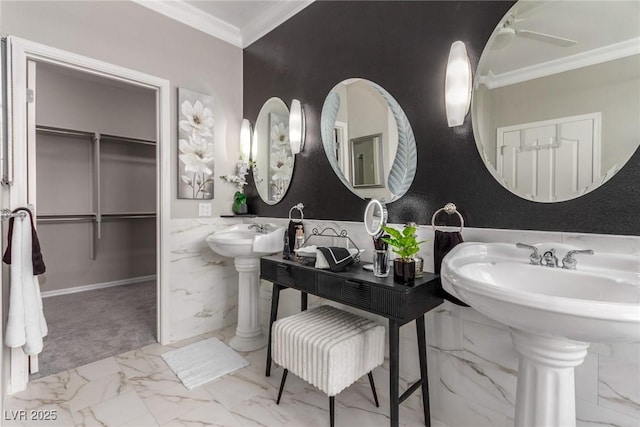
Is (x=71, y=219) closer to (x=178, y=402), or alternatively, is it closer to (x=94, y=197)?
(x=94, y=197)

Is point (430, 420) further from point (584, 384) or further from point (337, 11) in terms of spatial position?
point (337, 11)

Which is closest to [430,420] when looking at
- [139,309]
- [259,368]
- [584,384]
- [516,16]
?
[584,384]

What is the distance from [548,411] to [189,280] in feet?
8.19

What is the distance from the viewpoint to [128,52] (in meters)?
2.28

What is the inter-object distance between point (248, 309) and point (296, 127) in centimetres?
153

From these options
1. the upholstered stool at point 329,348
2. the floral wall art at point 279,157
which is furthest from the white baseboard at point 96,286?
the upholstered stool at point 329,348

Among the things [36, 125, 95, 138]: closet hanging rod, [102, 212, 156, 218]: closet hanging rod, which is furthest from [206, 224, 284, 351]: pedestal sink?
[36, 125, 95, 138]: closet hanging rod

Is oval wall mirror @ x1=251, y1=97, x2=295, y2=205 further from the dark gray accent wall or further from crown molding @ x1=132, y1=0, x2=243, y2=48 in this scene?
crown molding @ x1=132, y1=0, x2=243, y2=48

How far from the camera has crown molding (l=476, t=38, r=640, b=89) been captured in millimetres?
1154

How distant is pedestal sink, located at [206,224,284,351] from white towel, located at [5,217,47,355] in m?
1.08

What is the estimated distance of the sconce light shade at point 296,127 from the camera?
236 centimetres

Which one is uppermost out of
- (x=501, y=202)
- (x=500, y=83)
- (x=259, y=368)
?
(x=500, y=83)

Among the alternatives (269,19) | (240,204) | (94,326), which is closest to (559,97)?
(269,19)

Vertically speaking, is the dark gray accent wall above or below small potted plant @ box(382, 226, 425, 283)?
above
